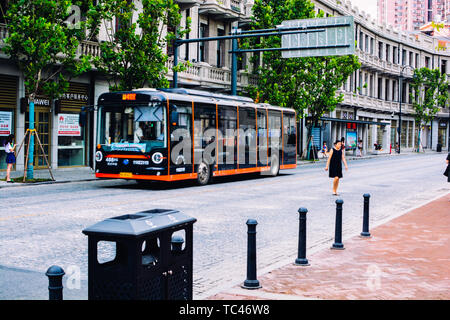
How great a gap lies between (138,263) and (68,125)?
23242 mm

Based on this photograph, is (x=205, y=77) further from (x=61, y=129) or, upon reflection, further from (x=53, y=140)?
(x=53, y=140)

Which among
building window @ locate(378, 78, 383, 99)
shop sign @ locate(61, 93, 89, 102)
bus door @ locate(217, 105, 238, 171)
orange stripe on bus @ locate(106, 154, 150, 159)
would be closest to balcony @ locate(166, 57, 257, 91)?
shop sign @ locate(61, 93, 89, 102)

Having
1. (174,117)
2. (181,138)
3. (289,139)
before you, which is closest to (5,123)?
(181,138)

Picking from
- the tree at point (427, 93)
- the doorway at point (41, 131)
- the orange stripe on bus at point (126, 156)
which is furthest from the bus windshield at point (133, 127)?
the tree at point (427, 93)

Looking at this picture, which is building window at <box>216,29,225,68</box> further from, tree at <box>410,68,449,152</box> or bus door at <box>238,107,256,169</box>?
tree at <box>410,68,449,152</box>

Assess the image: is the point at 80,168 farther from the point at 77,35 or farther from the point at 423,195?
the point at 423,195

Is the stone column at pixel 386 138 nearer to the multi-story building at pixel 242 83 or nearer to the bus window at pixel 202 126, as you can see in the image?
the multi-story building at pixel 242 83

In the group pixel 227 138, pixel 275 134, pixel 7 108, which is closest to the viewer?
pixel 227 138

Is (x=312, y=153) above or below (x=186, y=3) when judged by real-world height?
below

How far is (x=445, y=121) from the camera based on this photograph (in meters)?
80.5

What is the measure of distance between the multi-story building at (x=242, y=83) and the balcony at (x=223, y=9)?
6 centimetres

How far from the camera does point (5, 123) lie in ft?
75.7

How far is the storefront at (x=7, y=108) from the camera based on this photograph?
75.3 ft
